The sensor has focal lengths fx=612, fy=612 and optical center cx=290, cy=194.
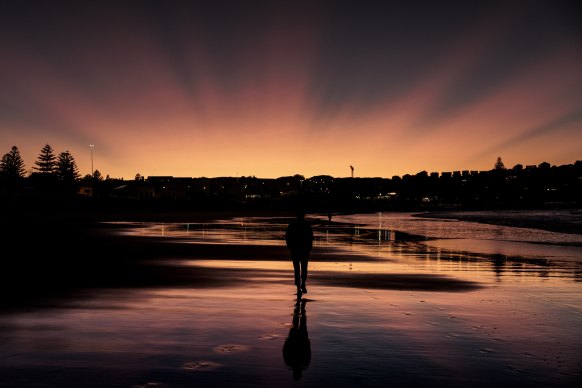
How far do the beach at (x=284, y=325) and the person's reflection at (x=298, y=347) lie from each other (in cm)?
3

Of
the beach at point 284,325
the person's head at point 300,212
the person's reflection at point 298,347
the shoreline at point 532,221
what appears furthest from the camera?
the shoreline at point 532,221

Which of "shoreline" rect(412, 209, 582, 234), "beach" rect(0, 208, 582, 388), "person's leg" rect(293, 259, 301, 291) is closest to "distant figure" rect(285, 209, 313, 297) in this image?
"person's leg" rect(293, 259, 301, 291)

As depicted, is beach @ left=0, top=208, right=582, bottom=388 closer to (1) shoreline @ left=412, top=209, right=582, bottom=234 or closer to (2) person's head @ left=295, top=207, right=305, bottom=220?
(2) person's head @ left=295, top=207, right=305, bottom=220

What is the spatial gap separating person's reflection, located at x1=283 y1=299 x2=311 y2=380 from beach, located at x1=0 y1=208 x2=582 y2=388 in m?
0.03

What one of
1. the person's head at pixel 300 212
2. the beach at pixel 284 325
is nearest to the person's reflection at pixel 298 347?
the beach at pixel 284 325

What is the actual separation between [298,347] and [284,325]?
1593 mm

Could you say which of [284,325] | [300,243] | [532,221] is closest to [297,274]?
[300,243]

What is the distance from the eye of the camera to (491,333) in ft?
32.4

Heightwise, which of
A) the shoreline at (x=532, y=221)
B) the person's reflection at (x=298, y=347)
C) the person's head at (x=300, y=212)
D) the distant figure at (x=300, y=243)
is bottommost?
the person's reflection at (x=298, y=347)

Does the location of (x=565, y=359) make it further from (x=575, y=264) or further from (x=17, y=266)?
(x=17, y=266)

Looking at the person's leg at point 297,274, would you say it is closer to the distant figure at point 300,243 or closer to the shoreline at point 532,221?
the distant figure at point 300,243

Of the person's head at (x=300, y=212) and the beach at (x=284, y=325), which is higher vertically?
the person's head at (x=300, y=212)

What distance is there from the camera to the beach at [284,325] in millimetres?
7320

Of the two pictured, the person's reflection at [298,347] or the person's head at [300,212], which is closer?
the person's reflection at [298,347]
